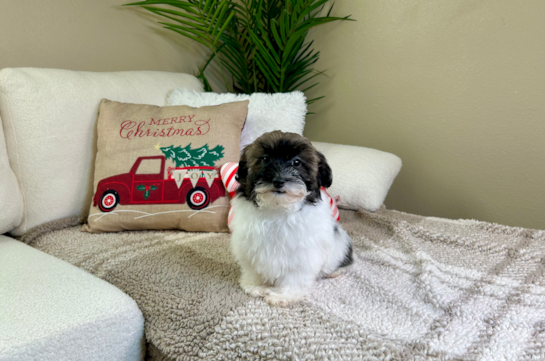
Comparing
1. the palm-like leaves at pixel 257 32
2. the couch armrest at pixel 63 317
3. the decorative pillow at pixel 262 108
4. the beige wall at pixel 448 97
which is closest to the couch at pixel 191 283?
the couch armrest at pixel 63 317

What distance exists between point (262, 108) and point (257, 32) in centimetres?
83

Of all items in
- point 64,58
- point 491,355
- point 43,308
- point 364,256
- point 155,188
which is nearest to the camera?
point 491,355

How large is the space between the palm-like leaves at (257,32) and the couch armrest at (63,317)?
1.53 metres

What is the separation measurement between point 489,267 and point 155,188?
1285mm

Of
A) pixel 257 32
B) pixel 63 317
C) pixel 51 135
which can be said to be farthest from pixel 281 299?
pixel 257 32

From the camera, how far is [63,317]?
88 centimetres

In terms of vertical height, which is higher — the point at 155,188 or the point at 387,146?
the point at 387,146

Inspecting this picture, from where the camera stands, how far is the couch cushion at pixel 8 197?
1.38 metres

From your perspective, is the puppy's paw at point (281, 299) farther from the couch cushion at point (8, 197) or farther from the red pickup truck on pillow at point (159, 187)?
the couch cushion at point (8, 197)

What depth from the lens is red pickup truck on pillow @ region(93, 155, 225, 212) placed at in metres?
1.50

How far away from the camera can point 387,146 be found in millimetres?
2240

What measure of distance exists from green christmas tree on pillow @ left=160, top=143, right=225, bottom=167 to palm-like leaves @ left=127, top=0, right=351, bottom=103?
0.86 meters

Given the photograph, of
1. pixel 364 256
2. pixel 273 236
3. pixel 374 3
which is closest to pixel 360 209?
pixel 364 256

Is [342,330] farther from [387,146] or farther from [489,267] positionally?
[387,146]
